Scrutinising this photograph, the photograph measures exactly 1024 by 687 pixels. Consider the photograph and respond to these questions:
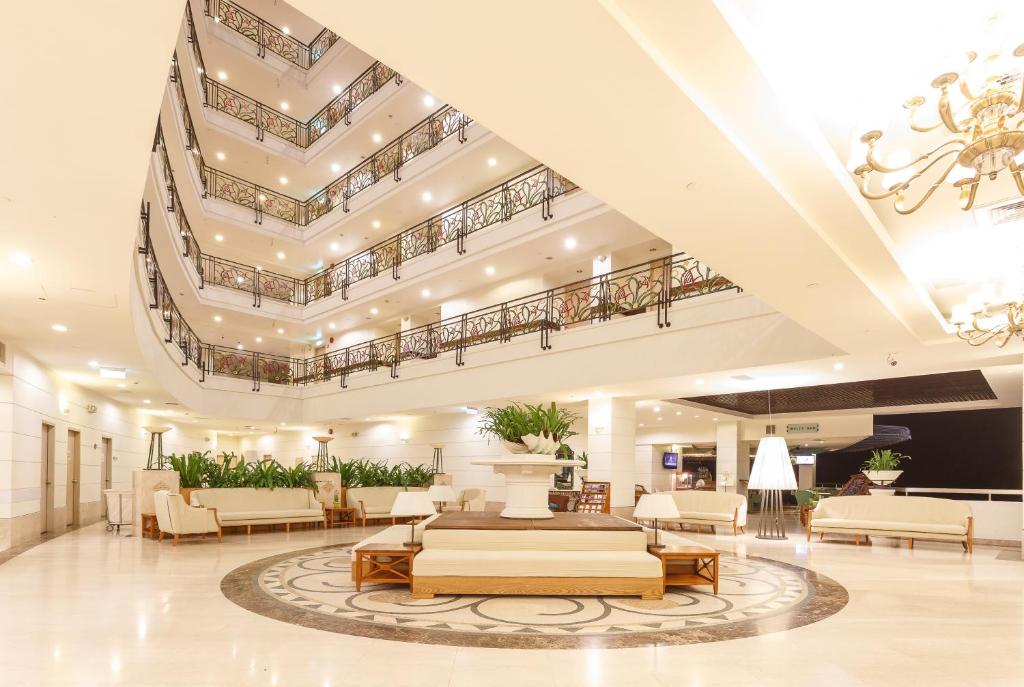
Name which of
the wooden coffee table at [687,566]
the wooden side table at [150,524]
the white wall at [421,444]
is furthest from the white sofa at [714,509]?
the wooden side table at [150,524]

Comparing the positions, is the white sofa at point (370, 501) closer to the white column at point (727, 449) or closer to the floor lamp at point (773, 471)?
the floor lamp at point (773, 471)

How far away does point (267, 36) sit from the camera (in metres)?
20.8

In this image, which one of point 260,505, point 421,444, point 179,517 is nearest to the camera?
point 179,517

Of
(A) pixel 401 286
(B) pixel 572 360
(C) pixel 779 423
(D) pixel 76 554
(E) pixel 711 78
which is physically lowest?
(D) pixel 76 554

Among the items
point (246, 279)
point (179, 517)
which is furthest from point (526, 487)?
→ point (246, 279)

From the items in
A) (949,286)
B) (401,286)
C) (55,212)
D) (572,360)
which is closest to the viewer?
(55,212)

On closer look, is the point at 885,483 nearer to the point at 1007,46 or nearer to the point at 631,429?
the point at 631,429

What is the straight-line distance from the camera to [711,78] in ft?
10.0

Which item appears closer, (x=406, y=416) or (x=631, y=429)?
(x=631, y=429)

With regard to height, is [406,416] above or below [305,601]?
above

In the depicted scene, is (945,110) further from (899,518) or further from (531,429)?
(899,518)

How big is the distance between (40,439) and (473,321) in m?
8.86

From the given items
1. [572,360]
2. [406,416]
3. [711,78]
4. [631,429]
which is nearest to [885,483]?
[631,429]

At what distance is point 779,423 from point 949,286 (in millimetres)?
12855
